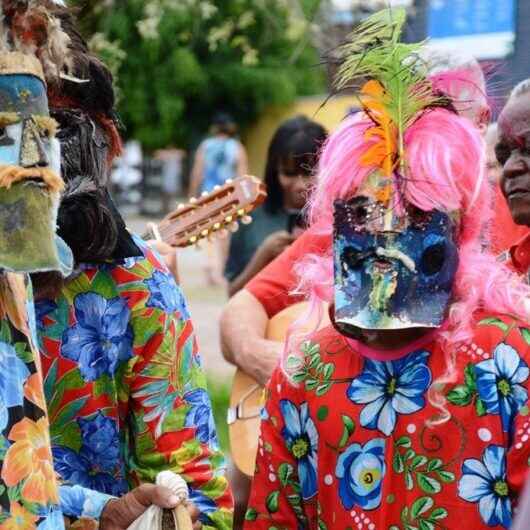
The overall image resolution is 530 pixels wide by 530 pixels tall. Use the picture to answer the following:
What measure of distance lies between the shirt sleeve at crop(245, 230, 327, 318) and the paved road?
3.61m

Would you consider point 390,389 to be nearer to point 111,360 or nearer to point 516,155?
point 111,360

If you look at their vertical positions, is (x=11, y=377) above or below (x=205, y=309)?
above

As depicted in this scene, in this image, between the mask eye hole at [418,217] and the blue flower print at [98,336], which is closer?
the mask eye hole at [418,217]

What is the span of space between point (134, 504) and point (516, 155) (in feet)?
4.34

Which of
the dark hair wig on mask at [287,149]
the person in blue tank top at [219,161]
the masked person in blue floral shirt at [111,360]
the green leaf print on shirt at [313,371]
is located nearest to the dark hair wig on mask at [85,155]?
the masked person in blue floral shirt at [111,360]

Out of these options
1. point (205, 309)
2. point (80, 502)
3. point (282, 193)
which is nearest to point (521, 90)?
point (80, 502)

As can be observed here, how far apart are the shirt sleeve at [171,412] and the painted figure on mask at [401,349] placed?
0.16 meters

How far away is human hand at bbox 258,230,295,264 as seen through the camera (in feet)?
16.6

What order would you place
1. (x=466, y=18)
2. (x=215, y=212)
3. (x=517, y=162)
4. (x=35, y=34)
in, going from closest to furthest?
(x=35, y=34), (x=517, y=162), (x=215, y=212), (x=466, y=18)

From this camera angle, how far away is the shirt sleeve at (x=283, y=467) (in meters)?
2.74

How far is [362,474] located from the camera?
2.66 metres

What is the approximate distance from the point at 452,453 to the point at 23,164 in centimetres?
92

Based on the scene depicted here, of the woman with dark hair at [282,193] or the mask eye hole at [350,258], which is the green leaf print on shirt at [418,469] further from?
the woman with dark hair at [282,193]

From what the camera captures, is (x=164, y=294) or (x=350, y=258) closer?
(x=350, y=258)
